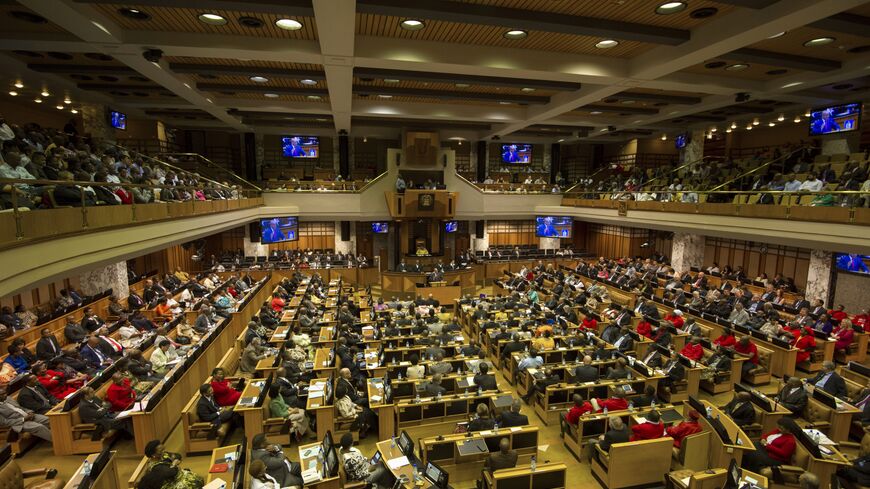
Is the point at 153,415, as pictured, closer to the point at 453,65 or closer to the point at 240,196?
the point at 453,65

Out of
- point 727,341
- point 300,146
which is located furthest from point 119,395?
point 300,146

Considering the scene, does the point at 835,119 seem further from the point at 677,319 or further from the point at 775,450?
the point at 775,450

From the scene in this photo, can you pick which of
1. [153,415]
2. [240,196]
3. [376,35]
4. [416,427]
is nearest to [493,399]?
[416,427]

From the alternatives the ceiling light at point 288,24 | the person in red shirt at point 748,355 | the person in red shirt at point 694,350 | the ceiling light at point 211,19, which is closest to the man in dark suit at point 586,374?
the person in red shirt at point 694,350

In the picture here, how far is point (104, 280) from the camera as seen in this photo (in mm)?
13234

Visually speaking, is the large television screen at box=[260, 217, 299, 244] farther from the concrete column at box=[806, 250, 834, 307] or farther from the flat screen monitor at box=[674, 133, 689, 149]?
the concrete column at box=[806, 250, 834, 307]

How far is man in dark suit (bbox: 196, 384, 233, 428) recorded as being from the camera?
22.9 ft

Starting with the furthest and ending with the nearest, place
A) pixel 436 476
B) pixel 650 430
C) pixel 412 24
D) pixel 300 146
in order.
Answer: pixel 300 146, pixel 412 24, pixel 650 430, pixel 436 476

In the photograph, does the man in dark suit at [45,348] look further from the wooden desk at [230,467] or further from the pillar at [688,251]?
the pillar at [688,251]

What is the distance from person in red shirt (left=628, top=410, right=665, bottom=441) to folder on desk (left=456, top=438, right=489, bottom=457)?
2292 millimetres

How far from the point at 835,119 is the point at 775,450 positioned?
12340mm

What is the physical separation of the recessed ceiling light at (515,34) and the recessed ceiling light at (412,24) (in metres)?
1.76

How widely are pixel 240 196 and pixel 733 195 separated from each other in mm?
17486

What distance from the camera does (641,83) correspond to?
410 inches
